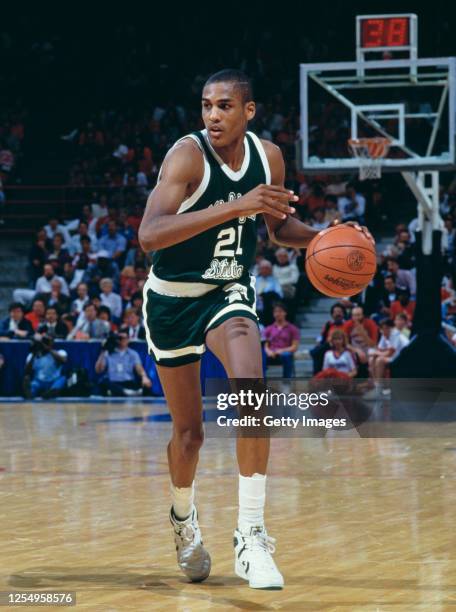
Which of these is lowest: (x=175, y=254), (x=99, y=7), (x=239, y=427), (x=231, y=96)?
(x=239, y=427)

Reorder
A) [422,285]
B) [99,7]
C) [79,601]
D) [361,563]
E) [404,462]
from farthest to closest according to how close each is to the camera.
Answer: [99,7], [422,285], [404,462], [361,563], [79,601]

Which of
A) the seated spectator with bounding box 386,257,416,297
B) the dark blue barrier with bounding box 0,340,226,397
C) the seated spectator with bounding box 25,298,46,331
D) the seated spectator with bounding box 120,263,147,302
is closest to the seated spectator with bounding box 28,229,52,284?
the seated spectator with bounding box 120,263,147,302

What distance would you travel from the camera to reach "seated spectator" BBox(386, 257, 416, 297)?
1593cm

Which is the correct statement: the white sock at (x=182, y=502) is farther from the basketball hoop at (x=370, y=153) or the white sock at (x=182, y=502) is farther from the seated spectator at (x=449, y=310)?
the seated spectator at (x=449, y=310)

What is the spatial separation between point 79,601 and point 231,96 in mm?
2246

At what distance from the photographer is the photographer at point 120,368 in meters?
14.9

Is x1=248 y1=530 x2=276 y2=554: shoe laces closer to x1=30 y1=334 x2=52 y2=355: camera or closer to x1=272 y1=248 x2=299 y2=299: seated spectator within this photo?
x1=30 y1=334 x2=52 y2=355: camera

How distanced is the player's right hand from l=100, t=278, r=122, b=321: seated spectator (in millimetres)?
11586

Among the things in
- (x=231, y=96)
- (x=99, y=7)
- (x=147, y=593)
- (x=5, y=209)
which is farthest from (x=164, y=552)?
(x=99, y=7)

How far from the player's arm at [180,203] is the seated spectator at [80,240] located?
1367 cm

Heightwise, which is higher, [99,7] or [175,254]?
[99,7]

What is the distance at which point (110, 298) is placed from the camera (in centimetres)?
1647

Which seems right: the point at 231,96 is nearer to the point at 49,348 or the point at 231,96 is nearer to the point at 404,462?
the point at 404,462

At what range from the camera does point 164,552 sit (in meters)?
5.76
